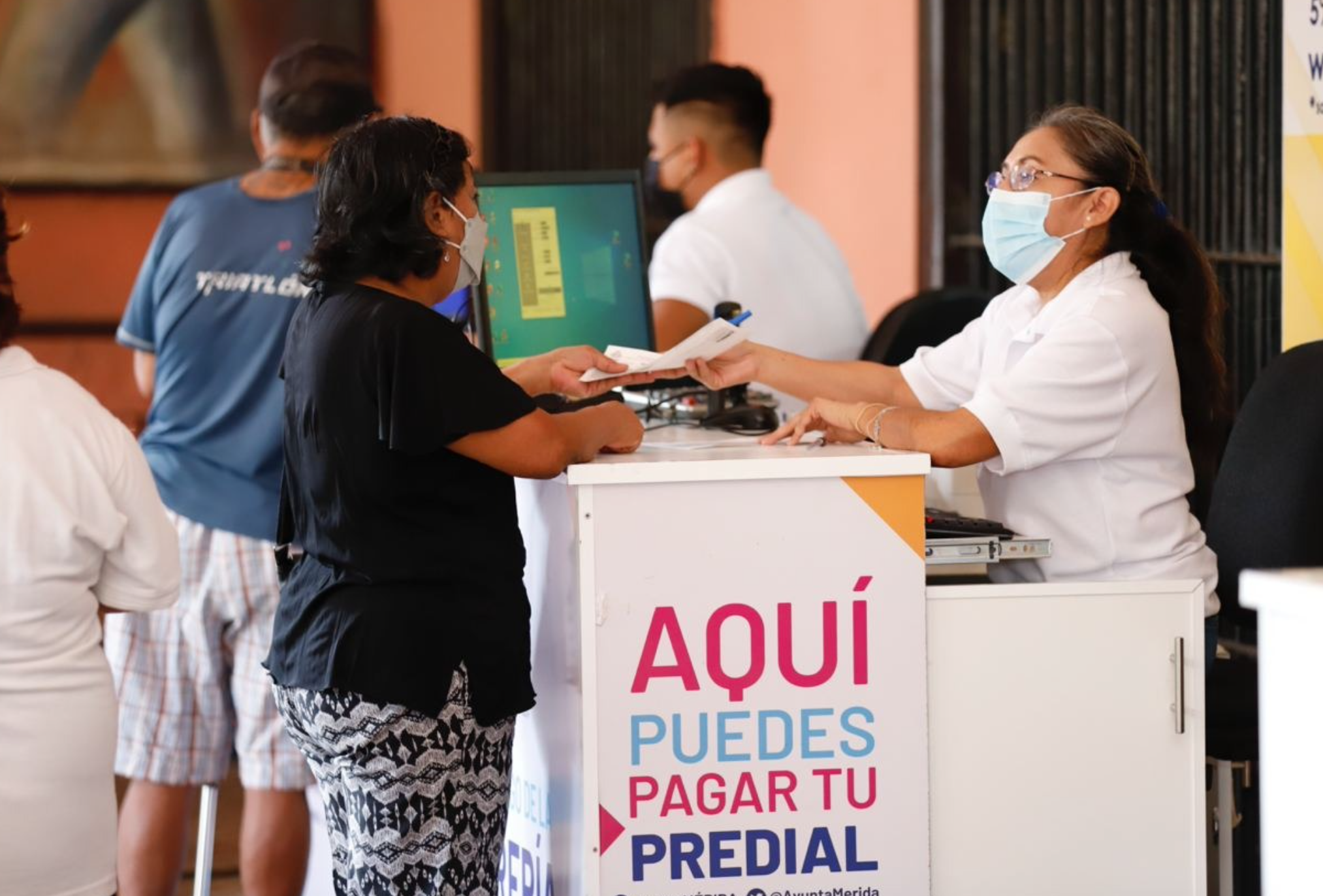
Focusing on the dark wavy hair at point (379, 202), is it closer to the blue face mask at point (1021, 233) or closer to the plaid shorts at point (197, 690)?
the blue face mask at point (1021, 233)

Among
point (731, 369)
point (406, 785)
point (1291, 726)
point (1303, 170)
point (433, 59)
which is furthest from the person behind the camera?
point (433, 59)

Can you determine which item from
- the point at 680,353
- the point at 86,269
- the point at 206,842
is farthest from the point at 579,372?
the point at 86,269

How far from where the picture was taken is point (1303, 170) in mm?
2910

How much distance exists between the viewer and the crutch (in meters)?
3.06

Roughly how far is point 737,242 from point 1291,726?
213cm

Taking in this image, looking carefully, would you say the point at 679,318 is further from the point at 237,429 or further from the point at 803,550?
the point at 803,550

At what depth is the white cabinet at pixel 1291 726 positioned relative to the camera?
57.2 inches

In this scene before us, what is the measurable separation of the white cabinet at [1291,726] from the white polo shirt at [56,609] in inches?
51.2

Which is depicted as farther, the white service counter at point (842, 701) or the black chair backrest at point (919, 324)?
the black chair backrest at point (919, 324)

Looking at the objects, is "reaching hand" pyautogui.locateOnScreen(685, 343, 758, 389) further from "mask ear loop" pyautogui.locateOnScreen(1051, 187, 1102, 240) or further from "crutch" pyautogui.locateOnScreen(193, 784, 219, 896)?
"crutch" pyautogui.locateOnScreen(193, 784, 219, 896)

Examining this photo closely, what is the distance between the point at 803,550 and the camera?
7.09 feet

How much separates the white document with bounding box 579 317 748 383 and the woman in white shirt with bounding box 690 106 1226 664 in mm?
→ 155

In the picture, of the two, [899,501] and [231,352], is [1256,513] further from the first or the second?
[231,352]

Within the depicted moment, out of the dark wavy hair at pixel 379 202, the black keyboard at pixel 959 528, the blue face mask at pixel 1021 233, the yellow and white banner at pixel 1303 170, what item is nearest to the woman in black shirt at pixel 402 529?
the dark wavy hair at pixel 379 202
